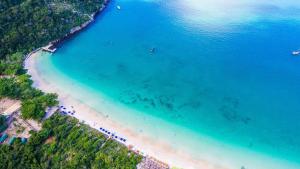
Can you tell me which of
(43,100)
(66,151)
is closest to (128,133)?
(66,151)

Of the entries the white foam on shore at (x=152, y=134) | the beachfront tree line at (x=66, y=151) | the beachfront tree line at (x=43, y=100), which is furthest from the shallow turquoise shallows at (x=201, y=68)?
the beachfront tree line at (x=66, y=151)

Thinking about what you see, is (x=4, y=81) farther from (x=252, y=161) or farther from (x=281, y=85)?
(x=281, y=85)

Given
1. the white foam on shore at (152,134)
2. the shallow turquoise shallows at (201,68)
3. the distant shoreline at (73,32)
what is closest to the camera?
the white foam on shore at (152,134)

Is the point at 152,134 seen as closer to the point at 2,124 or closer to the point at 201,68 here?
the point at 201,68

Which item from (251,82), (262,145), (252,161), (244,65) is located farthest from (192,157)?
(244,65)

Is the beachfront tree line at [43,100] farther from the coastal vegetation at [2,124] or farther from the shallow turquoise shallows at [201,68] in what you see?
the shallow turquoise shallows at [201,68]

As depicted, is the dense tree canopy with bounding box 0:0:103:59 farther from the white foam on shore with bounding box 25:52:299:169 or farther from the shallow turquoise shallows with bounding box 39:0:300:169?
the white foam on shore with bounding box 25:52:299:169
